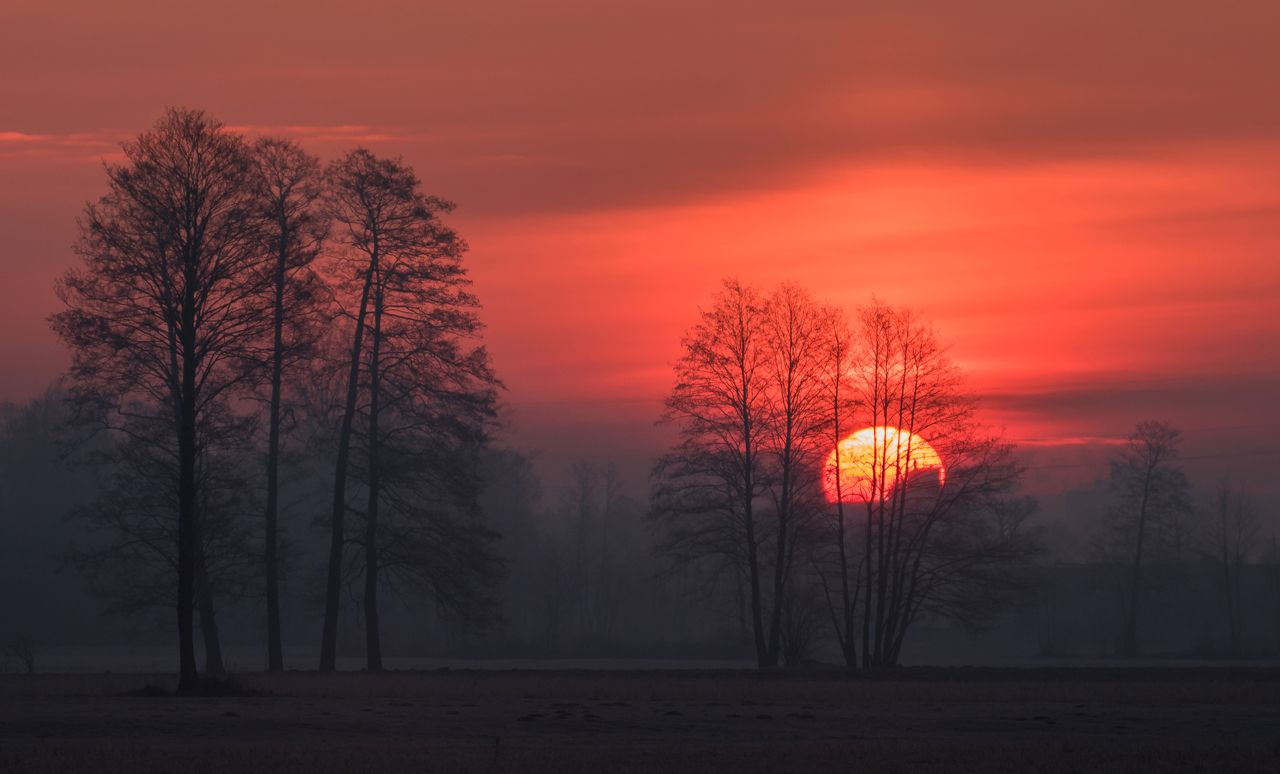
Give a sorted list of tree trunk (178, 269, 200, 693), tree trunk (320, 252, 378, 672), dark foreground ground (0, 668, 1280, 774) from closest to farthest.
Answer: dark foreground ground (0, 668, 1280, 774)
tree trunk (178, 269, 200, 693)
tree trunk (320, 252, 378, 672)

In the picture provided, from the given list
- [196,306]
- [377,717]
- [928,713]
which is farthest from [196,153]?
[928,713]

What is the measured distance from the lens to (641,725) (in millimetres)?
23953

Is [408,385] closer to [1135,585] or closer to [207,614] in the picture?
[207,614]

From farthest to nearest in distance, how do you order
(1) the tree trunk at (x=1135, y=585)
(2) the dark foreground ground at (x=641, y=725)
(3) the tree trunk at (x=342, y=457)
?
1. (1) the tree trunk at (x=1135, y=585)
2. (3) the tree trunk at (x=342, y=457)
3. (2) the dark foreground ground at (x=641, y=725)

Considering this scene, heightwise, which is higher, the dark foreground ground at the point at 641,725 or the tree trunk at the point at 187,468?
the tree trunk at the point at 187,468

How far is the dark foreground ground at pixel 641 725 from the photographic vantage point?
1847 cm

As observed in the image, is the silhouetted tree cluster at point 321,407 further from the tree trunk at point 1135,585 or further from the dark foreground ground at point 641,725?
the tree trunk at point 1135,585

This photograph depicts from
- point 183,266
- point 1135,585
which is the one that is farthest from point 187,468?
point 1135,585

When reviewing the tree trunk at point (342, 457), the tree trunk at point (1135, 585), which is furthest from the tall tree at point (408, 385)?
the tree trunk at point (1135, 585)

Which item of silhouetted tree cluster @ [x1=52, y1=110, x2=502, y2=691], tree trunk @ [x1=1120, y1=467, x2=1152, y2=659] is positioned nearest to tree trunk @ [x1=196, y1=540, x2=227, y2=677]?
silhouetted tree cluster @ [x1=52, y1=110, x2=502, y2=691]

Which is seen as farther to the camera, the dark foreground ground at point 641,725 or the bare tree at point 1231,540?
the bare tree at point 1231,540

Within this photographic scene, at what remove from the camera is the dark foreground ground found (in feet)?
60.6

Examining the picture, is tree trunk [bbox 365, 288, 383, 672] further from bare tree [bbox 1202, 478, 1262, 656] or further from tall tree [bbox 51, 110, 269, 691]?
bare tree [bbox 1202, 478, 1262, 656]

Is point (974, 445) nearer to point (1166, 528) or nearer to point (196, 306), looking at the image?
point (196, 306)
